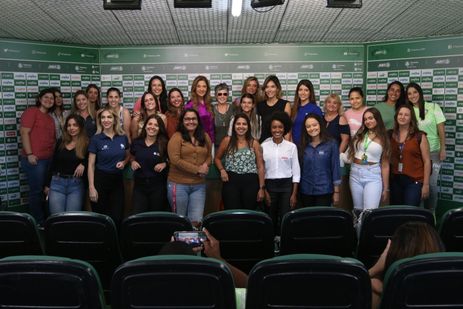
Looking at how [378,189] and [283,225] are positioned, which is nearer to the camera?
[283,225]

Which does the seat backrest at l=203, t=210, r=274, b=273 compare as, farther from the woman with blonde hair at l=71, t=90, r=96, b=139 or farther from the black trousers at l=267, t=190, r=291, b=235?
the woman with blonde hair at l=71, t=90, r=96, b=139

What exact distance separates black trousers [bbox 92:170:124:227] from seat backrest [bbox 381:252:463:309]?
330 cm

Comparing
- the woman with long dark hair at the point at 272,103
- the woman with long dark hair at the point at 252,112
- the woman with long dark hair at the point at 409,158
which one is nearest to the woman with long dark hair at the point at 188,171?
the woman with long dark hair at the point at 252,112

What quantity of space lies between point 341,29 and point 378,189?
2972 millimetres

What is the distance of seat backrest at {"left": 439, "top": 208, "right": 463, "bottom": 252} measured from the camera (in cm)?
279

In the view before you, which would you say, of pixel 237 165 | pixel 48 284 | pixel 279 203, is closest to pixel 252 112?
pixel 237 165

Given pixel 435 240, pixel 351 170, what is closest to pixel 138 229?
pixel 435 240

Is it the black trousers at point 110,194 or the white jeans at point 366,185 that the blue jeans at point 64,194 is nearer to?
the black trousers at point 110,194

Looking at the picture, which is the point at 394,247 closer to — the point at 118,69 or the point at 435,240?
the point at 435,240

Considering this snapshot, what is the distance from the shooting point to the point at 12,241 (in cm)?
279

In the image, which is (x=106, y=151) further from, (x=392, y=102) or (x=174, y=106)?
(x=392, y=102)

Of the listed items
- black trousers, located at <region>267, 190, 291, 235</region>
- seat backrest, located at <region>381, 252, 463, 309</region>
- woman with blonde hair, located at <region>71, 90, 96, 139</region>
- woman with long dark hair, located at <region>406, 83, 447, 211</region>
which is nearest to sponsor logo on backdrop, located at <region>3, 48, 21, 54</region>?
woman with blonde hair, located at <region>71, 90, 96, 139</region>

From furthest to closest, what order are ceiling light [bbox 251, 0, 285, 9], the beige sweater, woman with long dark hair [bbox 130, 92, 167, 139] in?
woman with long dark hair [bbox 130, 92, 167, 139] → the beige sweater → ceiling light [bbox 251, 0, 285, 9]

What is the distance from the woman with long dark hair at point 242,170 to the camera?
441 centimetres
